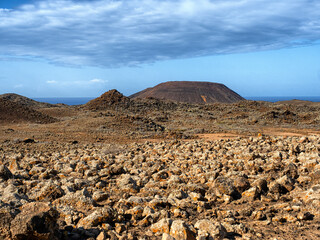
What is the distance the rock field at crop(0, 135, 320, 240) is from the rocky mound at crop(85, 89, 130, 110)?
95.0ft

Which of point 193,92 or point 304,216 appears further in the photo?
point 193,92

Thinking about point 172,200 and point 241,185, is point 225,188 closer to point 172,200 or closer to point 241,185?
point 241,185

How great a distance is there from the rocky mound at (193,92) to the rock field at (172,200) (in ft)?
214

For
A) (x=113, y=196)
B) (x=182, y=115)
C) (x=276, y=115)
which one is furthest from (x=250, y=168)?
(x=182, y=115)

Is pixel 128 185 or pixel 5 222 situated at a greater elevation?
pixel 5 222

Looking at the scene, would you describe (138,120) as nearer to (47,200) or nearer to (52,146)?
(52,146)

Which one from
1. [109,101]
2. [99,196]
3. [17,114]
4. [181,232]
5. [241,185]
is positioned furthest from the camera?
[109,101]

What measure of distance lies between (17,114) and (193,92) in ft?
191

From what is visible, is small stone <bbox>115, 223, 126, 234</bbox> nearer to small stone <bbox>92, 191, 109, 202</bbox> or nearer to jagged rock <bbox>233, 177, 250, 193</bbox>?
small stone <bbox>92, 191, 109, 202</bbox>

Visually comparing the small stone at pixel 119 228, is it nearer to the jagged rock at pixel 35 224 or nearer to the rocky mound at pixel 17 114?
the jagged rock at pixel 35 224

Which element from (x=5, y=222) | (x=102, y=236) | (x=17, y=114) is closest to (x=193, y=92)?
(x=17, y=114)

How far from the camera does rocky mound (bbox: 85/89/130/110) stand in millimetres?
37412

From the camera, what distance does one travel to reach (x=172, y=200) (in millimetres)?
4797

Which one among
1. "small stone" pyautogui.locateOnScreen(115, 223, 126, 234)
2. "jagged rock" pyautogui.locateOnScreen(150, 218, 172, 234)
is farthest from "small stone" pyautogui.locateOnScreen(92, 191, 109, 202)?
"jagged rock" pyautogui.locateOnScreen(150, 218, 172, 234)
